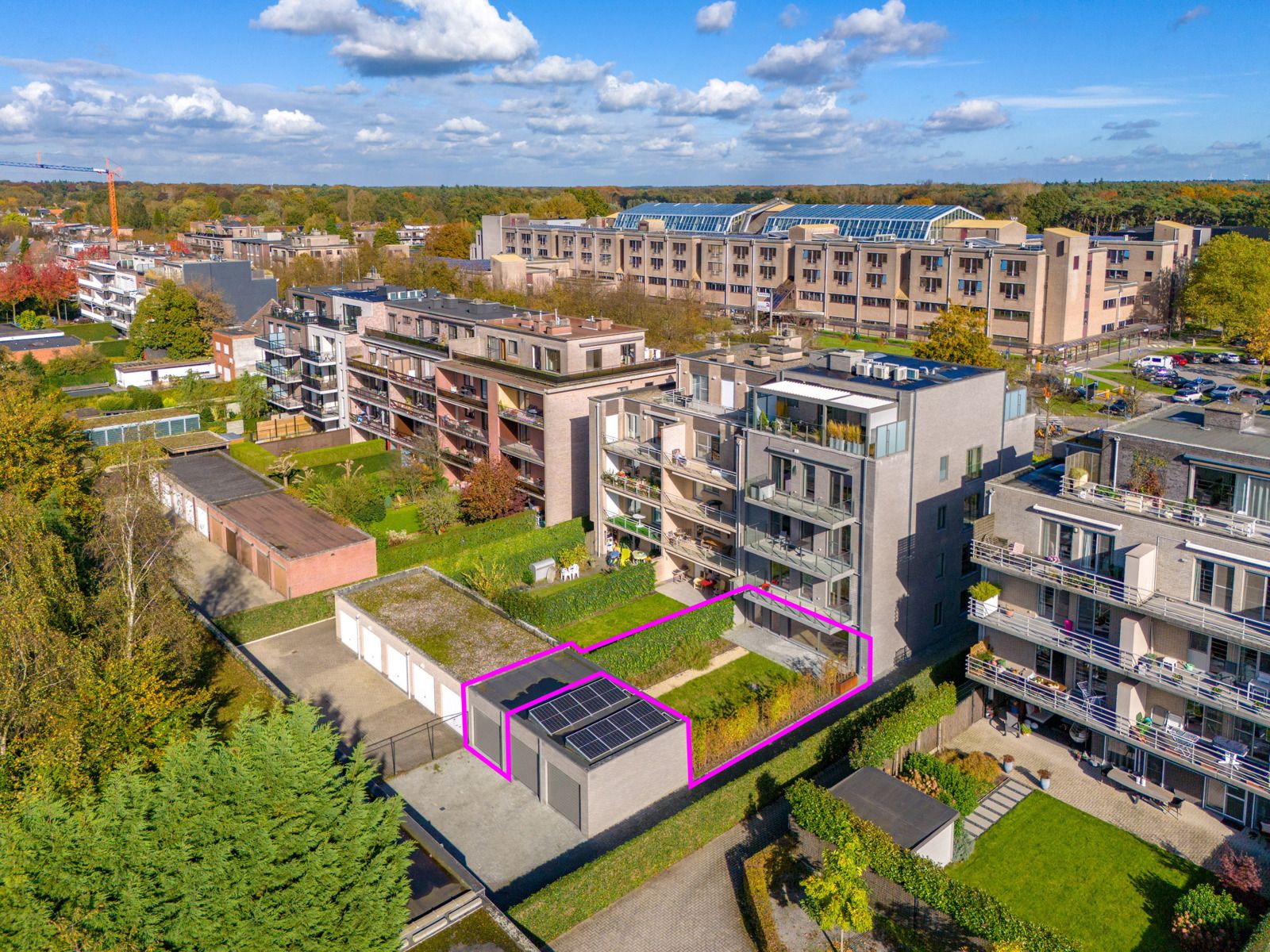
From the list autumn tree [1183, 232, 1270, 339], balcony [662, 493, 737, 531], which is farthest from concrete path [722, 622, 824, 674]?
autumn tree [1183, 232, 1270, 339]

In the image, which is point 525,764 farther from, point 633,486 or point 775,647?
point 633,486

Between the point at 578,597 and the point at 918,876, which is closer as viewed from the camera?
the point at 918,876

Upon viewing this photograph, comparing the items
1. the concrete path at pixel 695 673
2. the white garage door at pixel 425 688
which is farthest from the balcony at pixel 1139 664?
the white garage door at pixel 425 688

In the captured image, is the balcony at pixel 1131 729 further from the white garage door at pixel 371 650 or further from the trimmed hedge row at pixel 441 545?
the trimmed hedge row at pixel 441 545

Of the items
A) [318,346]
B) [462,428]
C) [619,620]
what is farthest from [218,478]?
[619,620]

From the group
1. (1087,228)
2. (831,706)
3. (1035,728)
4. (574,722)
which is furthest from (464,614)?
(1087,228)

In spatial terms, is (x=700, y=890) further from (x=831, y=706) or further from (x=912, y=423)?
(x=912, y=423)

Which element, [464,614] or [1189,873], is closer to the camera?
[1189,873]

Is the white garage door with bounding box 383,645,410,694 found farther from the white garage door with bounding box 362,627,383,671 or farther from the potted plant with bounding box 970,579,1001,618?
the potted plant with bounding box 970,579,1001,618
